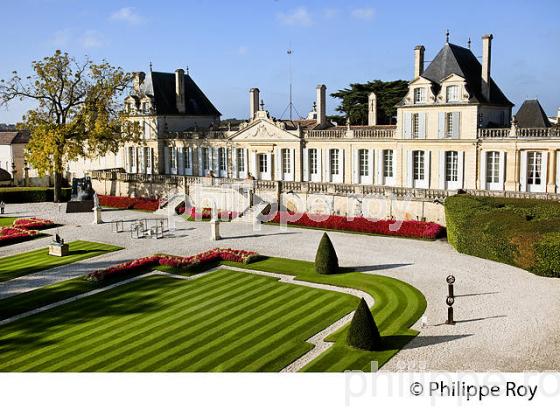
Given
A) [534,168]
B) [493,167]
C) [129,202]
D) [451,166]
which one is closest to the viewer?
[534,168]

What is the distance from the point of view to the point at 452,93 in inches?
1331

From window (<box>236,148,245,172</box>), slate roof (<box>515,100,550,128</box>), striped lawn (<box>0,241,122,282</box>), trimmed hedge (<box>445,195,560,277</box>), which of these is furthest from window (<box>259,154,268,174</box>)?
trimmed hedge (<box>445,195,560,277</box>)

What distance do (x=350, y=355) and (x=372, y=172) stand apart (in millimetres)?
23844

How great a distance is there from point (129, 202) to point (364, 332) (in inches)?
1219

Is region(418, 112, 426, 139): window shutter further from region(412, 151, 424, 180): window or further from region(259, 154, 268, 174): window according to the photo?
region(259, 154, 268, 174): window

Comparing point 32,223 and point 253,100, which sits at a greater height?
point 253,100

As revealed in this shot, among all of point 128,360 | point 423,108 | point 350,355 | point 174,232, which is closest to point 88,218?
point 174,232

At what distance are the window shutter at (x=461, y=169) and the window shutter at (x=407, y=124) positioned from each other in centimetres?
332

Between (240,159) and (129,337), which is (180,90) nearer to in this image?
(240,159)

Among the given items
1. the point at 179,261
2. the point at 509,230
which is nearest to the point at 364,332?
the point at 509,230

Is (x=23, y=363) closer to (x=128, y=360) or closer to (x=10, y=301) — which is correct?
(x=128, y=360)

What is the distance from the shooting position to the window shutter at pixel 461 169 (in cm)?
3360

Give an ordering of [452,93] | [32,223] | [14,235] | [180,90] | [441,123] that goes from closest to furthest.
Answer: [14,235], [452,93], [441,123], [32,223], [180,90]

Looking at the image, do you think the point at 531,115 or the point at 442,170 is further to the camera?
the point at 531,115
